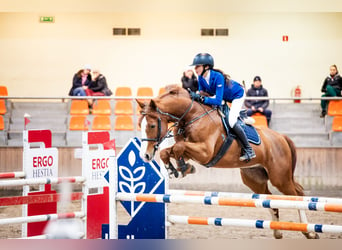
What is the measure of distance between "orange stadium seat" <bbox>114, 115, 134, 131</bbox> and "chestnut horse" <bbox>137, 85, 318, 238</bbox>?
12.6 ft

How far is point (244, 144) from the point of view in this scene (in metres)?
5.96

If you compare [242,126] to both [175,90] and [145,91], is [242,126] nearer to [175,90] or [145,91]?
[175,90]

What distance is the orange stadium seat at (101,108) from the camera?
33.5 feet

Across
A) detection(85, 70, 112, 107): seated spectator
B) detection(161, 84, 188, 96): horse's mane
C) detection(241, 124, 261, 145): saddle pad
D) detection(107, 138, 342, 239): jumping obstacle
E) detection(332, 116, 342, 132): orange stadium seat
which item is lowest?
detection(107, 138, 342, 239): jumping obstacle

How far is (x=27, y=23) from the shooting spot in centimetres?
1366

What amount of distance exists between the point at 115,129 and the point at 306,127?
→ 11.6ft

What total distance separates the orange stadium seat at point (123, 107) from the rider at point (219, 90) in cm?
394

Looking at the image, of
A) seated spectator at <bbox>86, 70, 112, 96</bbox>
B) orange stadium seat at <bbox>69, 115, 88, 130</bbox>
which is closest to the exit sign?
seated spectator at <bbox>86, 70, 112, 96</bbox>

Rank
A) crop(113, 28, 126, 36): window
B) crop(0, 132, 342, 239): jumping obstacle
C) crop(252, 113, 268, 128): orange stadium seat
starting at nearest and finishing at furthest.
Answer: crop(0, 132, 342, 239): jumping obstacle < crop(252, 113, 268, 128): orange stadium seat < crop(113, 28, 126, 36): window

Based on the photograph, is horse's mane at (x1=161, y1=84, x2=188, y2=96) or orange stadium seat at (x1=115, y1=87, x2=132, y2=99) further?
orange stadium seat at (x1=115, y1=87, x2=132, y2=99)

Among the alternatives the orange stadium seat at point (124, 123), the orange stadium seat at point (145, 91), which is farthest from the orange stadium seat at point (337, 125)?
the orange stadium seat at point (145, 91)

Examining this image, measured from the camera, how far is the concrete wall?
13648mm

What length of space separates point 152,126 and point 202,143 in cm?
53

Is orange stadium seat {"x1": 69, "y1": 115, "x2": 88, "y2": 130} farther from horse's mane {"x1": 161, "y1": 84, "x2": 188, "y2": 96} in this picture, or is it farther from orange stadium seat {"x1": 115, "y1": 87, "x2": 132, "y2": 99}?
horse's mane {"x1": 161, "y1": 84, "x2": 188, "y2": 96}
